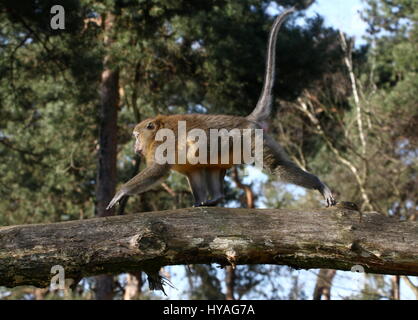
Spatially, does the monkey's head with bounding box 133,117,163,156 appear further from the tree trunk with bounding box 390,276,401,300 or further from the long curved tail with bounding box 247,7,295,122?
the tree trunk with bounding box 390,276,401,300

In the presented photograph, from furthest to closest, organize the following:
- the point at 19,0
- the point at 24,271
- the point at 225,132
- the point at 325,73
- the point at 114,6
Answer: the point at 325,73, the point at 114,6, the point at 19,0, the point at 225,132, the point at 24,271

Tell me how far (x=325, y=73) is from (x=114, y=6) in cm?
731

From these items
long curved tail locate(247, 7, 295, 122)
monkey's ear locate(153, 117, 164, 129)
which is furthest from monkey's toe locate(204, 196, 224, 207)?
monkey's ear locate(153, 117, 164, 129)

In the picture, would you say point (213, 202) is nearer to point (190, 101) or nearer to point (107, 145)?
point (107, 145)

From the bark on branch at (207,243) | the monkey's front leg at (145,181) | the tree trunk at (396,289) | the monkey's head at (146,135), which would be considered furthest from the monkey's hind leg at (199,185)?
the tree trunk at (396,289)

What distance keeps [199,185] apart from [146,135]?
982 mm

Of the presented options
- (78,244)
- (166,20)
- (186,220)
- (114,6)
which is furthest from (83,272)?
(166,20)

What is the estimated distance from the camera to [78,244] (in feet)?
17.7

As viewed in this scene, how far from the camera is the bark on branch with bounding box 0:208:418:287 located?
211 inches

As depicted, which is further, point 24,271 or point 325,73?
point 325,73

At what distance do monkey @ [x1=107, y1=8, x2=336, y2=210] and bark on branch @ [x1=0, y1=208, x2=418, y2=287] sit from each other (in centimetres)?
88

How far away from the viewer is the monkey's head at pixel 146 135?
24.9 ft

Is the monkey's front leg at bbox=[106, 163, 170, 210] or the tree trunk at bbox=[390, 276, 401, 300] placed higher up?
the monkey's front leg at bbox=[106, 163, 170, 210]
